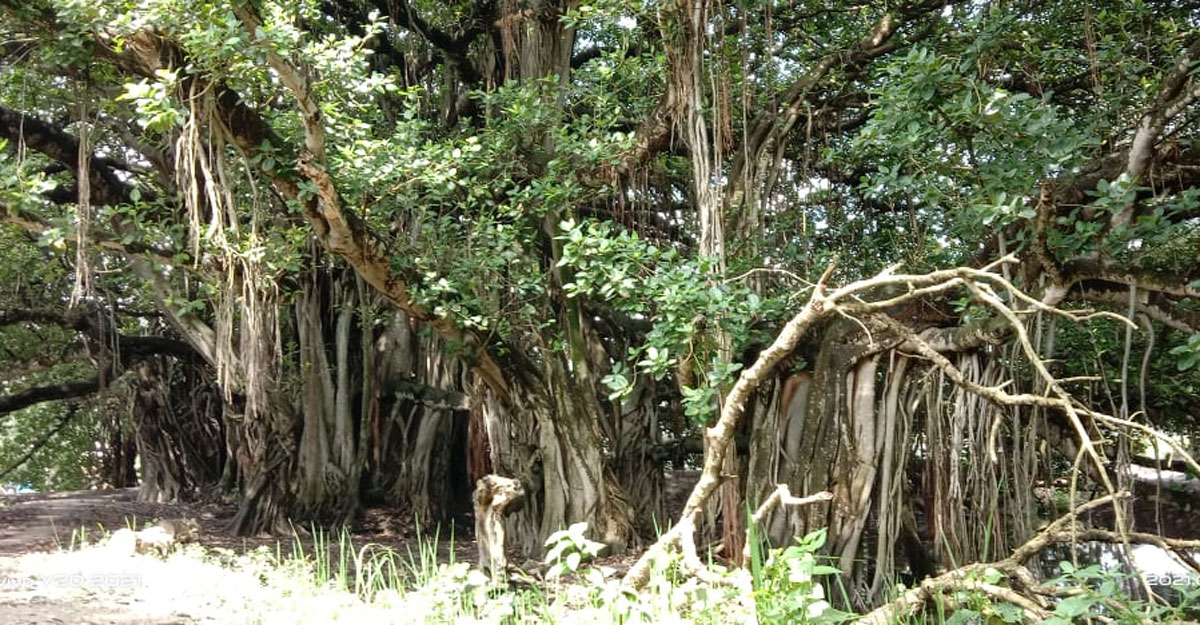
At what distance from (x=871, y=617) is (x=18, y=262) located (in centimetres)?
711

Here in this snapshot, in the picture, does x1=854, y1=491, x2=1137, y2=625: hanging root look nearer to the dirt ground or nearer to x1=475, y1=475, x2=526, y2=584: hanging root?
x1=475, y1=475, x2=526, y2=584: hanging root

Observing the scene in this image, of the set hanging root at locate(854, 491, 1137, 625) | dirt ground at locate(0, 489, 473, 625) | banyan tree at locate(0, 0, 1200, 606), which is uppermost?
banyan tree at locate(0, 0, 1200, 606)

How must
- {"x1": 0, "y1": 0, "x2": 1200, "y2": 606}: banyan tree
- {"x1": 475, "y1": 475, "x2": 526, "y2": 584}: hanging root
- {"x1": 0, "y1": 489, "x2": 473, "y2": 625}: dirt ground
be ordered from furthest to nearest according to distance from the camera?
{"x1": 0, "y1": 0, "x2": 1200, "y2": 606}: banyan tree, {"x1": 475, "y1": 475, "x2": 526, "y2": 584}: hanging root, {"x1": 0, "y1": 489, "x2": 473, "y2": 625}: dirt ground

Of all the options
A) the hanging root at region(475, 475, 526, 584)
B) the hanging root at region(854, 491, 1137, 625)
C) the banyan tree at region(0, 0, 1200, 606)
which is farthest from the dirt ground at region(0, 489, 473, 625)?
the hanging root at region(854, 491, 1137, 625)

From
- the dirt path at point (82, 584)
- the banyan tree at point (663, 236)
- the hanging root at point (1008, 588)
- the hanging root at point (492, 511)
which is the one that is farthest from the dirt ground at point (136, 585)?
the hanging root at point (1008, 588)

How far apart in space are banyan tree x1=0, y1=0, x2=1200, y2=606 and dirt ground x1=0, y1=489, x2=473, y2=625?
0.98m

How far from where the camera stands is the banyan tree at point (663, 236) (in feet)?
13.3

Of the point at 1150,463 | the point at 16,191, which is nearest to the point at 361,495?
the point at 16,191

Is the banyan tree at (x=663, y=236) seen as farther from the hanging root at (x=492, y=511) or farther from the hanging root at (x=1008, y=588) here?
the hanging root at (x=492, y=511)

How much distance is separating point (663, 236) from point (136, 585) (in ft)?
13.5

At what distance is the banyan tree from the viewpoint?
405 centimetres

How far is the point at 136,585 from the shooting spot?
4.09m

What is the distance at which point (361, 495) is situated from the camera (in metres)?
7.72

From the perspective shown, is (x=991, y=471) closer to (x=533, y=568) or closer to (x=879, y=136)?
(x=879, y=136)
